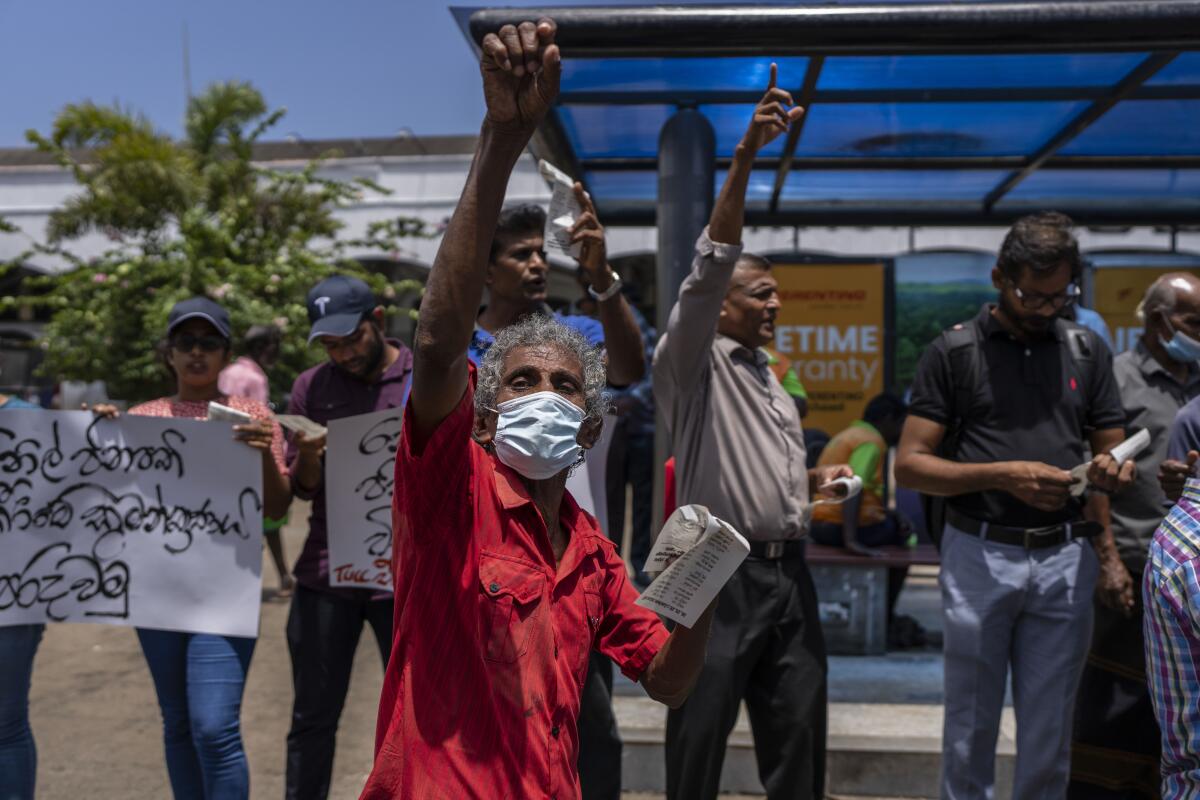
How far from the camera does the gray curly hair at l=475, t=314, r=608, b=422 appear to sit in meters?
2.16

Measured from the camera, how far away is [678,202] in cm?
455

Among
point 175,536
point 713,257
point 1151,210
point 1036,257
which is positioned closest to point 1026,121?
point 1151,210

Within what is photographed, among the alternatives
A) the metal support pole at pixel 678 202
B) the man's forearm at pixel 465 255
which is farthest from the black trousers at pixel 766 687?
the man's forearm at pixel 465 255

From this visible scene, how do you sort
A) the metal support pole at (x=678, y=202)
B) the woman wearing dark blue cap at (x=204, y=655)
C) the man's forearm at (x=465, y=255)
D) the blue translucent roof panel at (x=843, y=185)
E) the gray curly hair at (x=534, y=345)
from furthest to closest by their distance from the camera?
1. the blue translucent roof panel at (x=843, y=185)
2. the metal support pole at (x=678, y=202)
3. the woman wearing dark blue cap at (x=204, y=655)
4. the gray curly hair at (x=534, y=345)
5. the man's forearm at (x=465, y=255)

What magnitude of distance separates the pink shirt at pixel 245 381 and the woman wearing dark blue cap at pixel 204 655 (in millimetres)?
3293

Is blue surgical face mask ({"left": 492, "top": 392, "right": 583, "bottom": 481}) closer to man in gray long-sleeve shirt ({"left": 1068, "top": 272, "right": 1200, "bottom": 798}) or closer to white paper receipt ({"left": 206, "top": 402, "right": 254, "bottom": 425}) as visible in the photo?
white paper receipt ({"left": 206, "top": 402, "right": 254, "bottom": 425})

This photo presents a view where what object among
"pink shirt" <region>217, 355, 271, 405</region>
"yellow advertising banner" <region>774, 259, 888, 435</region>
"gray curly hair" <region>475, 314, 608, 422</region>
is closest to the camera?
"gray curly hair" <region>475, 314, 608, 422</region>

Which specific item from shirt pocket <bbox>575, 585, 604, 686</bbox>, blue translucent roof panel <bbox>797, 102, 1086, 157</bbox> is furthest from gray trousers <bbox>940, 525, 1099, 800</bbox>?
blue translucent roof panel <bbox>797, 102, 1086, 157</bbox>

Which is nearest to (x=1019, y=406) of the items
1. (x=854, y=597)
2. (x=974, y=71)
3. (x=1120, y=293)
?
(x=974, y=71)

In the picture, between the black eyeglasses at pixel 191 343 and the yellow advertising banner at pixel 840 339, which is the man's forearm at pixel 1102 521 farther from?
the yellow advertising banner at pixel 840 339

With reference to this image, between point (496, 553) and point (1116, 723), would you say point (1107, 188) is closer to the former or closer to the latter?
point (1116, 723)

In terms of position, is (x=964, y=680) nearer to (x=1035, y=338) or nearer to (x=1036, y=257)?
(x=1035, y=338)

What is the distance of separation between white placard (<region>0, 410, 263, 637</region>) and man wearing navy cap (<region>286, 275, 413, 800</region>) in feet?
0.76

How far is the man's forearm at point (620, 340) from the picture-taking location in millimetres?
3572
